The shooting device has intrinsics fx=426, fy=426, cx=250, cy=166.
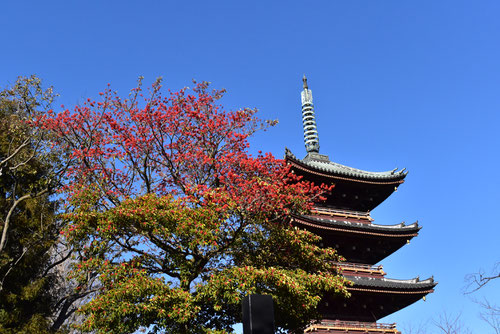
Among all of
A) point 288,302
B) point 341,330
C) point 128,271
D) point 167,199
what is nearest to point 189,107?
point 167,199

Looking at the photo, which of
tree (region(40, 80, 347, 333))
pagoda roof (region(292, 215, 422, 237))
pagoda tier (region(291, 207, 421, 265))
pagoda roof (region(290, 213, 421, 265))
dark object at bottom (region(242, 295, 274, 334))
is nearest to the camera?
dark object at bottom (region(242, 295, 274, 334))

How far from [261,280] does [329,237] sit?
27.0 ft

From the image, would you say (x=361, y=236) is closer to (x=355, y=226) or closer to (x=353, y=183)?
(x=355, y=226)

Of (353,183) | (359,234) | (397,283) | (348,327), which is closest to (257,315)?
(348,327)

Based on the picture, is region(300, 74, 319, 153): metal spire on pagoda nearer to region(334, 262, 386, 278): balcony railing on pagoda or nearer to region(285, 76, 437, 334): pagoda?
region(285, 76, 437, 334): pagoda

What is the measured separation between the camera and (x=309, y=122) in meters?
26.4

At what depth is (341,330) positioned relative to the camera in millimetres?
17797

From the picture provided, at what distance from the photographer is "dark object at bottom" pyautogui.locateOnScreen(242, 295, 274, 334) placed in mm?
2600

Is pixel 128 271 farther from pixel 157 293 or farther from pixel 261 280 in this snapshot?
pixel 261 280

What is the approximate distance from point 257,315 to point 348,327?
1691cm

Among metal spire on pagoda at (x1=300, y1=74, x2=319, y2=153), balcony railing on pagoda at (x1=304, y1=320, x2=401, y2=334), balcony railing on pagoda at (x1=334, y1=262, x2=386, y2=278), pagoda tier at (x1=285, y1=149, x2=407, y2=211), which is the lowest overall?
balcony railing on pagoda at (x1=304, y1=320, x2=401, y2=334)

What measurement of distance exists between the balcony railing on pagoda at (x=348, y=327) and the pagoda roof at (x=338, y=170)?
6706 mm

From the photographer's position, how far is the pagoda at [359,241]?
1841 cm

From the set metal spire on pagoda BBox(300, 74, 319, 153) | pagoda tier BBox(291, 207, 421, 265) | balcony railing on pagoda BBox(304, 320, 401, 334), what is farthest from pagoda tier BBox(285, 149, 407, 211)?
balcony railing on pagoda BBox(304, 320, 401, 334)
